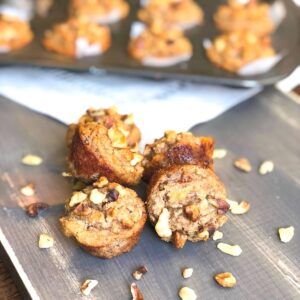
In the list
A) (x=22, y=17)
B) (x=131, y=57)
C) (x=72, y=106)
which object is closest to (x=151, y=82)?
(x=131, y=57)

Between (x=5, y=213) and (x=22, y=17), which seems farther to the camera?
(x=22, y=17)

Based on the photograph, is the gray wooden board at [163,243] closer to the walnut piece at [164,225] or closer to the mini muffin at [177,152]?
the walnut piece at [164,225]

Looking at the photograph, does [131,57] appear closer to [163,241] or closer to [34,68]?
[34,68]

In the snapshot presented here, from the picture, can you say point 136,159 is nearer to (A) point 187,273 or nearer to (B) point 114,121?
(B) point 114,121

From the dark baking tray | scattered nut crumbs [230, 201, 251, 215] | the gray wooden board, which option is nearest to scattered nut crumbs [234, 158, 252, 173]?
the gray wooden board

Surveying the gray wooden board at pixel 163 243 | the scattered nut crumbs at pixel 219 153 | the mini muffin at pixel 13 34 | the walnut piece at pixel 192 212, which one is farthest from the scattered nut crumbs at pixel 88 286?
the mini muffin at pixel 13 34

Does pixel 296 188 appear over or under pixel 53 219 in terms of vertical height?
over
